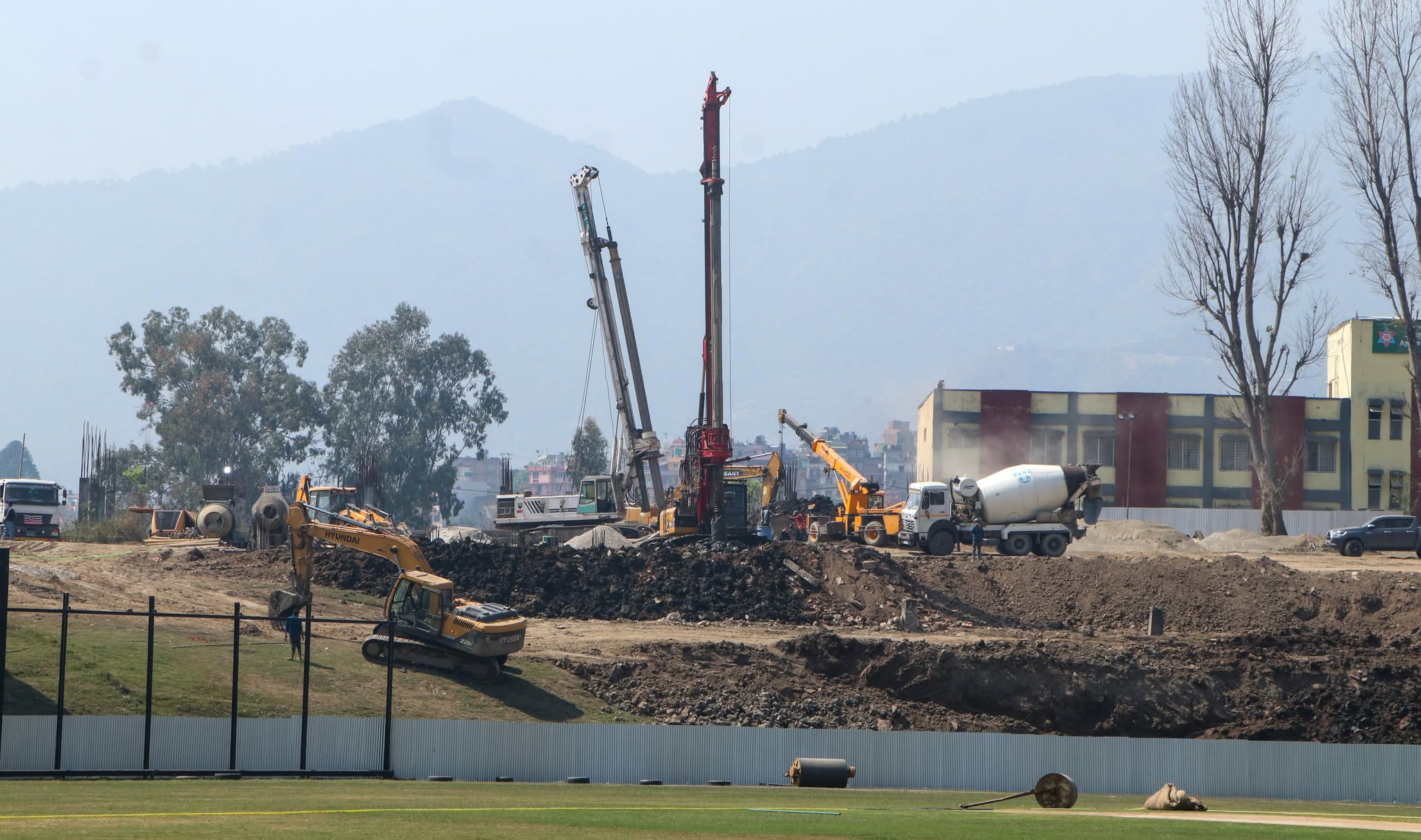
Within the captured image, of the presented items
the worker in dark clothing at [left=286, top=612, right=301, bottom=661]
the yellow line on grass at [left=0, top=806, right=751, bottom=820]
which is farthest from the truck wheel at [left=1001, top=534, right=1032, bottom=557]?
the yellow line on grass at [left=0, top=806, right=751, bottom=820]

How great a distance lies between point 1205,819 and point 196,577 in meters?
35.6

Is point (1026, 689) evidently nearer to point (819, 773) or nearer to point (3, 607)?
point (819, 773)

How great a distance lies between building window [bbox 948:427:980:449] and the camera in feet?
330

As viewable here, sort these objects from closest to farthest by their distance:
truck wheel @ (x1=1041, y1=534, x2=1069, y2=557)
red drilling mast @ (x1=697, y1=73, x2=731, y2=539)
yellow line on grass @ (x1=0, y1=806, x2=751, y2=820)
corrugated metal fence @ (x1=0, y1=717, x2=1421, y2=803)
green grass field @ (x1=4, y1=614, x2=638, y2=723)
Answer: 1. yellow line on grass @ (x1=0, y1=806, x2=751, y2=820)
2. corrugated metal fence @ (x1=0, y1=717, x2=1421, y2=803)
3. green grass field @ (x1=4, y1=614, x2=638, y2=723)
4. red drilling mast @ (x1=697, y1=73, x2=731, y2=539)
5. truck wheel @ (x1=1041, y1=534, x2=1069, y2=557)

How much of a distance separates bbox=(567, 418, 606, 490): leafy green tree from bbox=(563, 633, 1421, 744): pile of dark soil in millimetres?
109336

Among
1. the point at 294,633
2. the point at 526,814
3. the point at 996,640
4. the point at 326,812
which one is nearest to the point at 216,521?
the point at 294,633

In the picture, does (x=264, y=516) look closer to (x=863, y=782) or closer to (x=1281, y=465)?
(x=863, y=782)

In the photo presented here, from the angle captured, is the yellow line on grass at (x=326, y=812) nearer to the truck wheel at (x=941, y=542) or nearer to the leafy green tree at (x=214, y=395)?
the truck wheel at (x=941, y=542)

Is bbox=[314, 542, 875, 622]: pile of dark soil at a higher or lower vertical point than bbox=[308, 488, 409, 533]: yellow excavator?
lower

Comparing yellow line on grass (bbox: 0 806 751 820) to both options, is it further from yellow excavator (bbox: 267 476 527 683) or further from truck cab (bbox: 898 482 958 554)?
truck cab (bbox: 898 482 958 554)

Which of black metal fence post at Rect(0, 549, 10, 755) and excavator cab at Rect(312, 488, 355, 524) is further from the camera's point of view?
excavator cab at Rect(312, 488, 355, 524)

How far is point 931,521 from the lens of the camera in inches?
2357

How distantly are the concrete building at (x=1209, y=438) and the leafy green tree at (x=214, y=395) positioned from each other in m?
→ 59.9

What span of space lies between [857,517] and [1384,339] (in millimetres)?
50991
